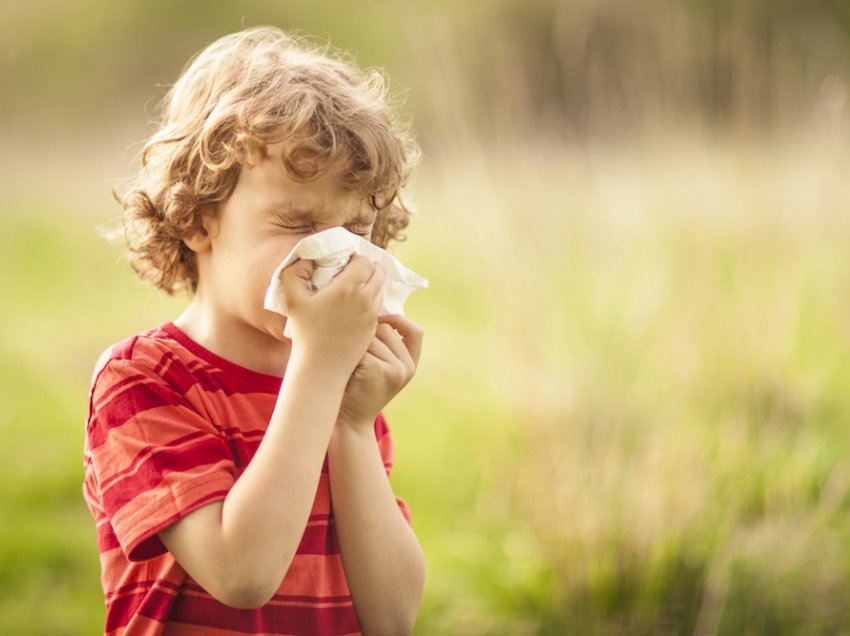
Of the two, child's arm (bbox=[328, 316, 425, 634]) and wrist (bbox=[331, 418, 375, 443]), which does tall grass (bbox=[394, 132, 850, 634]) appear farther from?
wrist (bbox=[331, 418, 375, 443])

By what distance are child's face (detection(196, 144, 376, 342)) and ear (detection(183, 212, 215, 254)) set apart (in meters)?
0.02

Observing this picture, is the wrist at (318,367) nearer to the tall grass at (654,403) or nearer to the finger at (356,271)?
the finger at (356,271)

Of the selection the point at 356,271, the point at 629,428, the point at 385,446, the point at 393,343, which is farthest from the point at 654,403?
the point at 356,271

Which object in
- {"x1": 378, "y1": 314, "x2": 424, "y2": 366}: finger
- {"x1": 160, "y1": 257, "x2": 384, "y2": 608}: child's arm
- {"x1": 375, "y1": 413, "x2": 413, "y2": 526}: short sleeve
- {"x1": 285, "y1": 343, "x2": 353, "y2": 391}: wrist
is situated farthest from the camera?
{"x1": 375, "y1": 413, "x2": 413, "y2": 526}: short sleeve

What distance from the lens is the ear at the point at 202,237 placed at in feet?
6.12

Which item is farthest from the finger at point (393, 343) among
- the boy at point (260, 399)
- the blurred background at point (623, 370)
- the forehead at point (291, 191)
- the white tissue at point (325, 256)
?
the blurred background at point (623, 370)

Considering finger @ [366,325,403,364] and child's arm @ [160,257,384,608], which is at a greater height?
finger @ [366,325,403,364]

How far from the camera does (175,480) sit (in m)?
1.62

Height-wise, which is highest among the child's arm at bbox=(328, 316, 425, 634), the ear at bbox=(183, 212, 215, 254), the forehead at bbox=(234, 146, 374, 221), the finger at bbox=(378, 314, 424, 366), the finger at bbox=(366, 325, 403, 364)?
the forehead at bbox=(234, 146, 374, 221)

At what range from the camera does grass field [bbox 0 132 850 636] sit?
10.5 feet

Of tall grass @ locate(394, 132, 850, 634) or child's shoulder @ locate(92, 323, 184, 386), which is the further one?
tall grass @ locate(394, 132, 850, 634)

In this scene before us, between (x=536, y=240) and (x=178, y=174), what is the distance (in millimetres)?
2008

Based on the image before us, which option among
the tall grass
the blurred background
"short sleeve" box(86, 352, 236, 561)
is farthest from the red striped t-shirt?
the tall grass

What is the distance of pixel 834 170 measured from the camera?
371 centimetres
